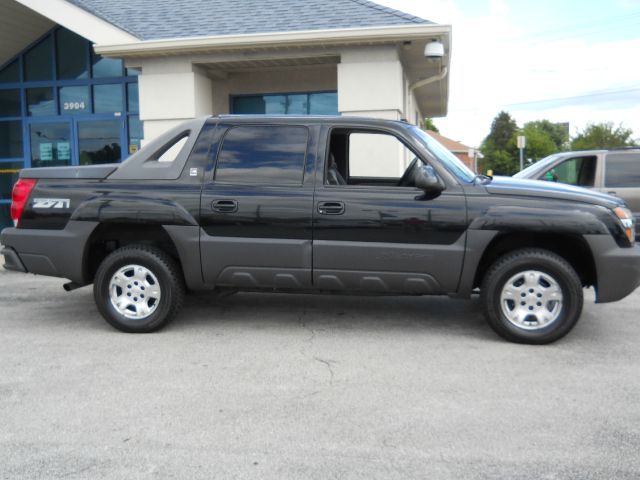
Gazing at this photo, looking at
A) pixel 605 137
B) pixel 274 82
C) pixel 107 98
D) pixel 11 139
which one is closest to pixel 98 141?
pixel 107 98

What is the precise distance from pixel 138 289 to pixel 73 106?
9.86 metres

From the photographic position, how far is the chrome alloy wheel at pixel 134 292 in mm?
5926

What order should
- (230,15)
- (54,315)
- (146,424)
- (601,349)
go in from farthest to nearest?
(230,15) → (54,315) → (601,349) → (146,424)

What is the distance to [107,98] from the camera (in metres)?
14.2

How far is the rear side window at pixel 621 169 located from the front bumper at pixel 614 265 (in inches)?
182

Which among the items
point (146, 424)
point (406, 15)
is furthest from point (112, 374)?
point (406, 15)

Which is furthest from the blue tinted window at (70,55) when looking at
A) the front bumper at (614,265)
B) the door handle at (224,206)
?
the front bumper at (614,265)

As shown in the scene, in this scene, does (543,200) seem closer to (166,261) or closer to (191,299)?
(166,261)

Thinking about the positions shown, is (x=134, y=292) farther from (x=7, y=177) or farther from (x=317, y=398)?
(x=7, y=177)

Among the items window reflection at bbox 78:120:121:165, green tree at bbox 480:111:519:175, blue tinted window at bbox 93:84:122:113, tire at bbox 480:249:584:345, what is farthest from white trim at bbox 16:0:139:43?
green tree at bbox 480:111:519:175

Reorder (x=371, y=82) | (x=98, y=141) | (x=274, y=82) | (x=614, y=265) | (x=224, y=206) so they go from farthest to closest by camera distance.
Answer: (x=98, y=141)
(x=274, y=82)
(x=371, y=82)
(x=224, y=206)
(x=614, y=265)

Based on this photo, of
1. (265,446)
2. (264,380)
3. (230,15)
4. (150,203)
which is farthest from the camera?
(230,15)

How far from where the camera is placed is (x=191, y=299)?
7.54m

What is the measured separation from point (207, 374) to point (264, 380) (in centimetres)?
45
